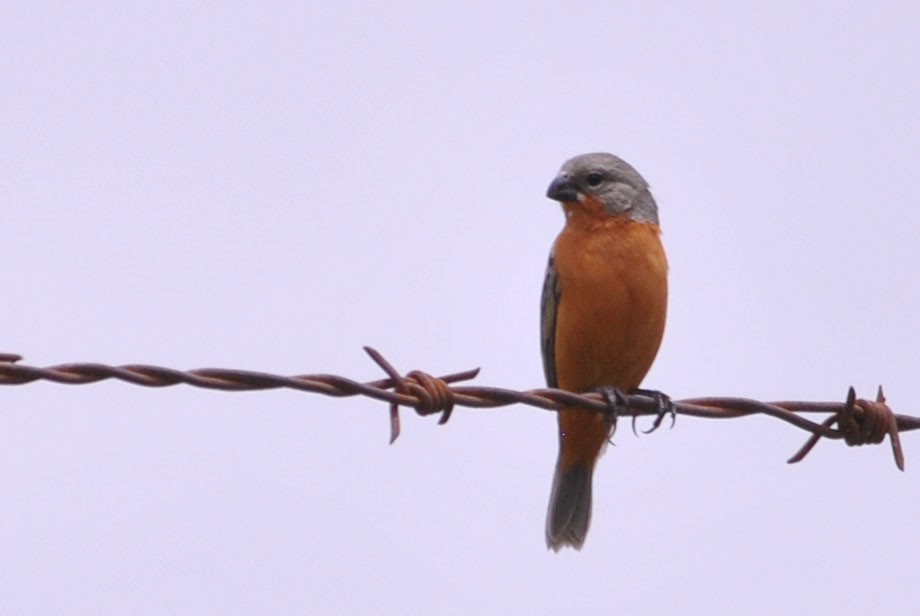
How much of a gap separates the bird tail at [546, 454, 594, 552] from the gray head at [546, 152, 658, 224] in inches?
70.5

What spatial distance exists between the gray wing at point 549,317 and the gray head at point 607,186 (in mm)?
544

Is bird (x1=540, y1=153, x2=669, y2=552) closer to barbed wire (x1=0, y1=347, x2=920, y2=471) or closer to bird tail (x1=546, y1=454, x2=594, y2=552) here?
bird tail (x1=546, y1=454, x2=594, y2=552)

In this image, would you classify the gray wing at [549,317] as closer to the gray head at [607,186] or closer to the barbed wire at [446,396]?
the gray head at [607,186]

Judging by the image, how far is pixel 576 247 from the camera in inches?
352

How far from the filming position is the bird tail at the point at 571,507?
32.5 feet

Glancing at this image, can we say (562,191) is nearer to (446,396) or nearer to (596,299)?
(596,299)

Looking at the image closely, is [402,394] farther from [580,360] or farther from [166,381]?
[580,360]

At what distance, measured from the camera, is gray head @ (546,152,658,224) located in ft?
30.7

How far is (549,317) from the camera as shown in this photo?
8.93 m

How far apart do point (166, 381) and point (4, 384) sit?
51 cm

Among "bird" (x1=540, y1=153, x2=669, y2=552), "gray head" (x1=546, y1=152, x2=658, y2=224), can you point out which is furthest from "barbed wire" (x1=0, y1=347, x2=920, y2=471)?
"gray head" (x1=546, y1=152, x2=658, y2=224)

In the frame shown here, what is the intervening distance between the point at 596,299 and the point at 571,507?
194 cm

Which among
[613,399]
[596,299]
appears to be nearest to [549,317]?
[596,299]

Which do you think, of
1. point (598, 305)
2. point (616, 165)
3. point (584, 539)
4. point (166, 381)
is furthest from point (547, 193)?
point (166, 381)
